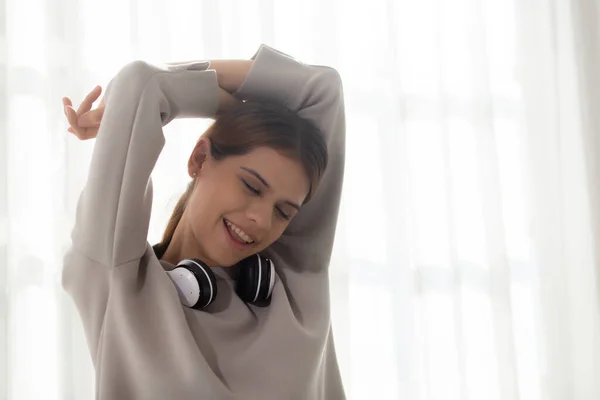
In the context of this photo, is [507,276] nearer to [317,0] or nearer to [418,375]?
[418,375]

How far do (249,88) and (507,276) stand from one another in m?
0.84

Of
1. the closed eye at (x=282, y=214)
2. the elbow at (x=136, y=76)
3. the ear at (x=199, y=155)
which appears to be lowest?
the closed eye at (x=282, y=214)

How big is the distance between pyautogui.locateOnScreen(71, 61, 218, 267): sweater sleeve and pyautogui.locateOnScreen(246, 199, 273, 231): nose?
15 cm

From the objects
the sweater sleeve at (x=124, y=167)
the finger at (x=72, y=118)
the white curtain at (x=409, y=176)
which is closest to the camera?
the sweater sleeve at (x=124, y=167)

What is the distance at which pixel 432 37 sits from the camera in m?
1.68

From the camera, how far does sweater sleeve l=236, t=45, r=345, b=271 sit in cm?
111

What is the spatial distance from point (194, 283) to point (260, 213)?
14 cm

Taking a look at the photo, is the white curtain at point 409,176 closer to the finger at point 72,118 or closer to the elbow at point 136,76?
the finger at point 72,118

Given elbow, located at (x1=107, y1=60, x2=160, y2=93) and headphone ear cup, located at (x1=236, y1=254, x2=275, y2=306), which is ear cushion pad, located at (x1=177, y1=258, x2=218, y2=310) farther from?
elbow, located at (x1=107, y1=60, x2=160, y2=93)

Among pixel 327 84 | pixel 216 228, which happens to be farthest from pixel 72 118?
pixel 327 84

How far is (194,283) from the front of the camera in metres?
1.01

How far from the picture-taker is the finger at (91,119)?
1.08 metres

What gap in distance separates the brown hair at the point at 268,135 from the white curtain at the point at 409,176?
319mm

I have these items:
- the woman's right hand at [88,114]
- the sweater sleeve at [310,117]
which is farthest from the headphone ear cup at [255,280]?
the woman's right hand at [88,114]
